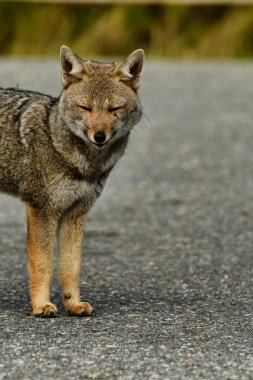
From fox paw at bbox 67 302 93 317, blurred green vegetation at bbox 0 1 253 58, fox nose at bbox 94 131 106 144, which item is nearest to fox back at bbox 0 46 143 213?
fox nose at bbox 94 131 106 144

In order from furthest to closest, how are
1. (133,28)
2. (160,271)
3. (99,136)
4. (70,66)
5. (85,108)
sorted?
(133,28), (160,271), (70,66), (85,108), (99,136)

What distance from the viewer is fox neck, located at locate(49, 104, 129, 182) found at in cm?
664

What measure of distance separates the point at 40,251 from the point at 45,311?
39cm

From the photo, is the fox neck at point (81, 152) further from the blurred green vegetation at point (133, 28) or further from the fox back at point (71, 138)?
the blurred green vegetation at point (133, 28)

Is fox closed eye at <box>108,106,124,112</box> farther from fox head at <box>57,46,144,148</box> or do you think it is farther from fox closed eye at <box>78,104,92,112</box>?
fox closed eye at <box>78,104,92,112</box>

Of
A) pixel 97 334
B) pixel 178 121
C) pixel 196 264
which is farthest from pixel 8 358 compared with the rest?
pixel 178 121

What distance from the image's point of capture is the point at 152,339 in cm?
600

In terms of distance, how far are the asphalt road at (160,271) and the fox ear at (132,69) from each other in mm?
1441

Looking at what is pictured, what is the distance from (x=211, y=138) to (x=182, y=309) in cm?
889

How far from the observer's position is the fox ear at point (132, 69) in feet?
22.1

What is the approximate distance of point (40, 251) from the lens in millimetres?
6656

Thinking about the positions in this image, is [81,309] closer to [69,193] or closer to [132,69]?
[69,193]

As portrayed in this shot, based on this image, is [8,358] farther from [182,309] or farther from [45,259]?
[182,309]

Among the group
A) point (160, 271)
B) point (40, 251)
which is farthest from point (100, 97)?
point (160, 271)
